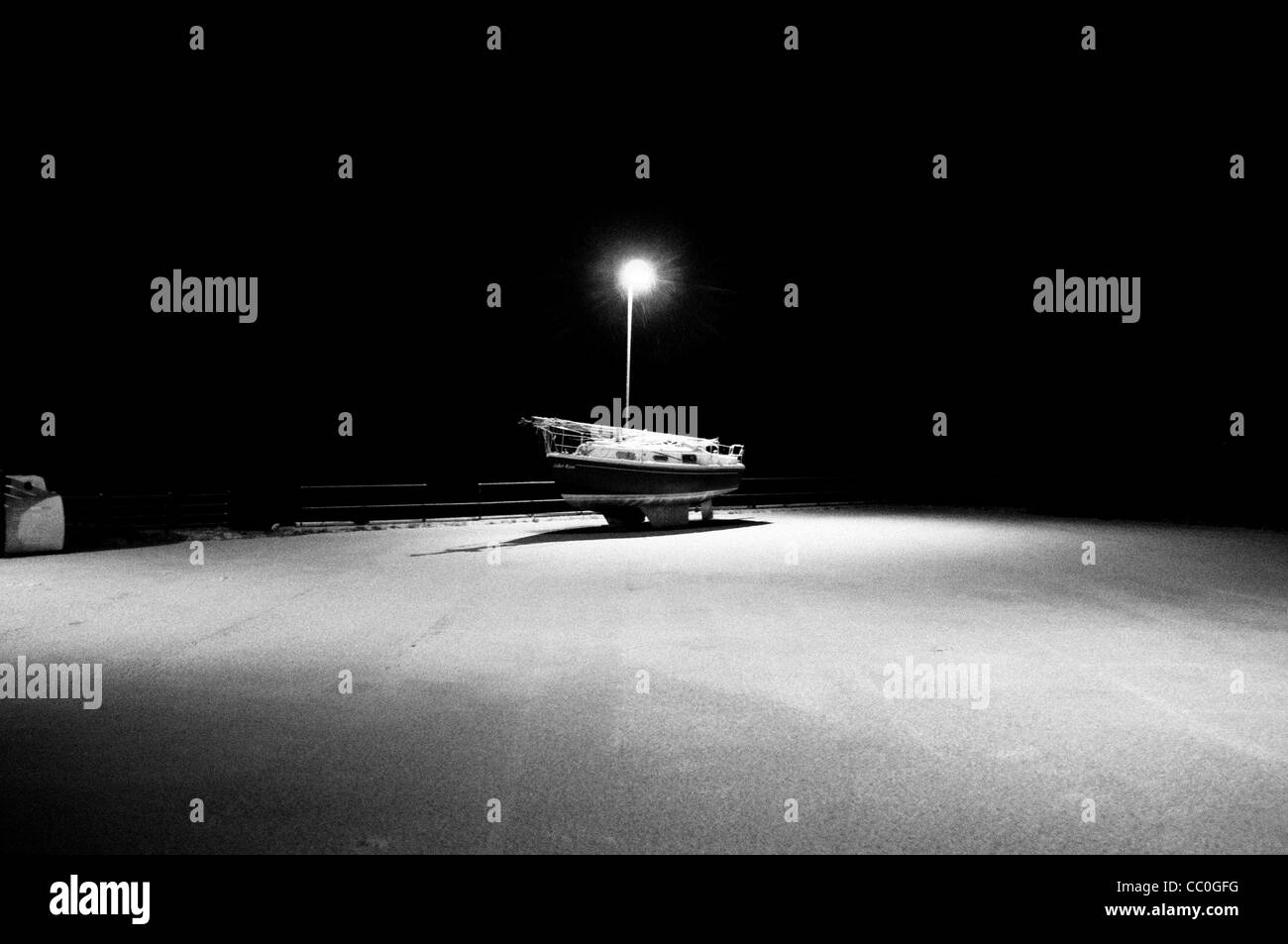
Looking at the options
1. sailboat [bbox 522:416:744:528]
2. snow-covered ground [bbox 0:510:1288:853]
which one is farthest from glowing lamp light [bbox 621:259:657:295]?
snow-covered ground [bbox 0:510:1288:853]

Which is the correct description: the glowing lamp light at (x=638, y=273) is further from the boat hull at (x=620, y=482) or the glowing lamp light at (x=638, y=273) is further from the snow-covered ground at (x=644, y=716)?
the snow-covered ground at (x=644, y=716)

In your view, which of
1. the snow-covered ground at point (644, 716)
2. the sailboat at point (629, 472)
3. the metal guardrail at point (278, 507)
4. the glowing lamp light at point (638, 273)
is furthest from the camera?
the glowing lamp light at point (638, 273)

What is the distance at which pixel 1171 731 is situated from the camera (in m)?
5.26

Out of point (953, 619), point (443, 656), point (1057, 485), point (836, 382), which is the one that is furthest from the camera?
point (836, 382)

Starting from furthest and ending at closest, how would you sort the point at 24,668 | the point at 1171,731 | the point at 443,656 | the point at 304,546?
the point at 304,546 → the point at 443,656 → the point at 24,668 → the point at 1171,731

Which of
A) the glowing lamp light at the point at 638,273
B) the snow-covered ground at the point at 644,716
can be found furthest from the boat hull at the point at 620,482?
the snow-covered ground at the point at 644,716

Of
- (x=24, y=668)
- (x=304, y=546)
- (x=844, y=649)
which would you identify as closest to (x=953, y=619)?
(x=844, y=649)

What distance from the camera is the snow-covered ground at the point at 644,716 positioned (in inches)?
154

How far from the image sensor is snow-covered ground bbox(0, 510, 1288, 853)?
3920mm

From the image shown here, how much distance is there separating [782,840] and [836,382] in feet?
152

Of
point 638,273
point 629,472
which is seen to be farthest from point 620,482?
point 638,273

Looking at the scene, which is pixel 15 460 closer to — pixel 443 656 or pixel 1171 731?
pixel 443 656

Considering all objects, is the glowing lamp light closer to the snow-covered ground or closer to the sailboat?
the sailboat
